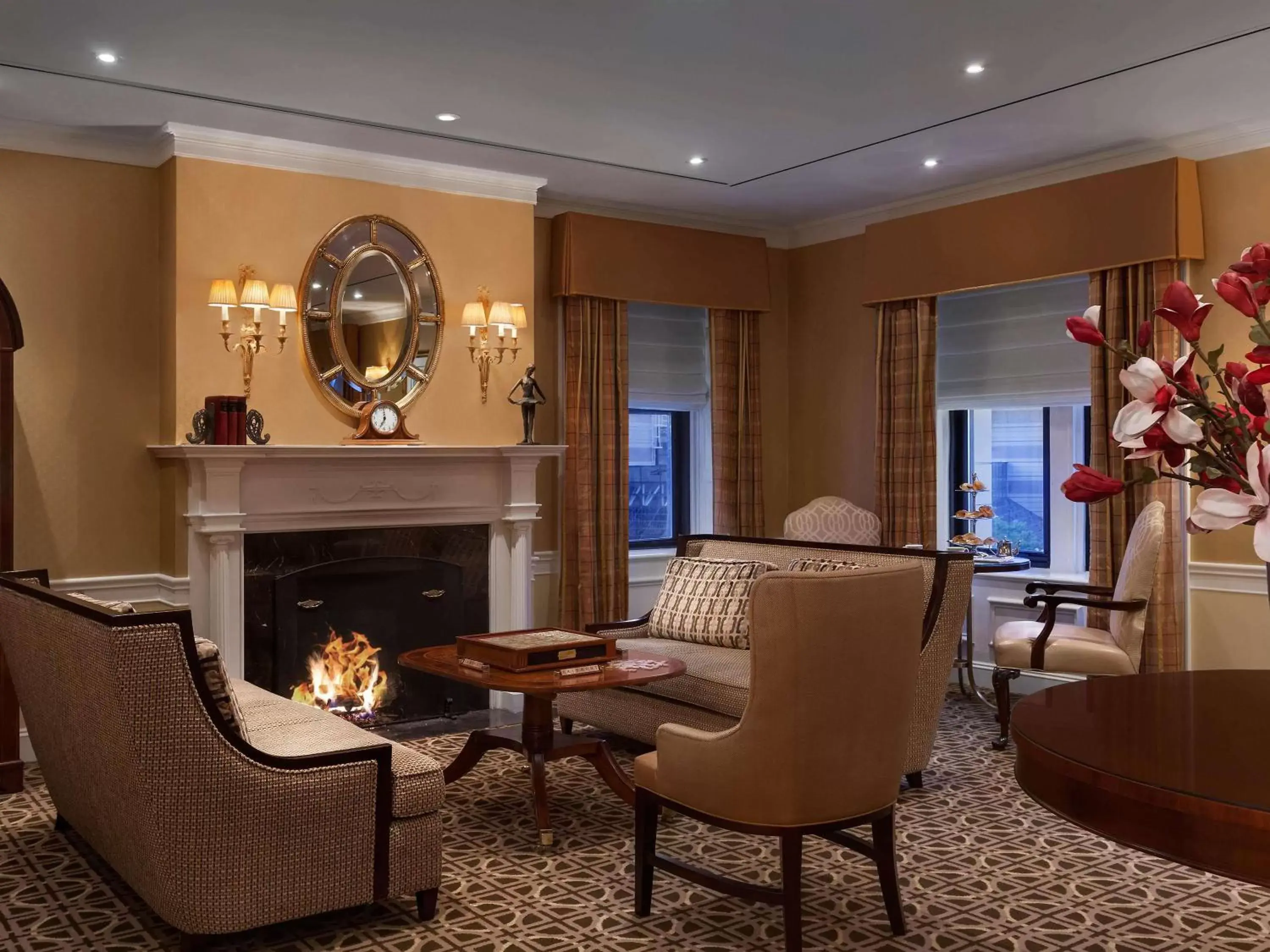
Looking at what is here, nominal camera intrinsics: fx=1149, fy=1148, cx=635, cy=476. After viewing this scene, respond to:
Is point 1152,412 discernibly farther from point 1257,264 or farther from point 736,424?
point 736,424

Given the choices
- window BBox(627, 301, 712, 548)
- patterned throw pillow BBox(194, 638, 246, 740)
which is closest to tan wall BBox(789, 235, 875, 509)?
window BBox(627, 301, 712, 548)

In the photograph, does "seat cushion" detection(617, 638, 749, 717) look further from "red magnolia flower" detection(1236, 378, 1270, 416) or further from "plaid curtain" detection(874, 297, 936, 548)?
"red magnolia flower" detection(1236, 378, 1270, 416)

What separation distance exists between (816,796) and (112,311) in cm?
410

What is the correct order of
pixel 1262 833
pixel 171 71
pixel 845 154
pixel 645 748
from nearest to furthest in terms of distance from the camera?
pixel 1262 833
pixel 171 71
pixel 645 748
pixel 845 154

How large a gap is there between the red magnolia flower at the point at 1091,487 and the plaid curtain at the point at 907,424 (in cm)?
518

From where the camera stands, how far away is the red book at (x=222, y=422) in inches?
203

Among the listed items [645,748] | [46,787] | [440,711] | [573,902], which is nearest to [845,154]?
[645,748]

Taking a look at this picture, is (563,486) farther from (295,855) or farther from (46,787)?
(295,855)

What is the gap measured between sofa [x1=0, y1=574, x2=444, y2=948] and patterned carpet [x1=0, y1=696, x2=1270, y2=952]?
0.55 feet

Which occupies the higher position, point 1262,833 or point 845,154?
point 845,154

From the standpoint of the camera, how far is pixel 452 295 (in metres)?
6.01

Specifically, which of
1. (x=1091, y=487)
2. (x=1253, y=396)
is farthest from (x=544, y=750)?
(x=1253, y=396)

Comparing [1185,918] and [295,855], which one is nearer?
[295,855]

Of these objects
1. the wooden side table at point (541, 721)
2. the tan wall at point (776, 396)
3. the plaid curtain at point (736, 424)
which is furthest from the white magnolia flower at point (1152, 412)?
the tan wall at point (776, 396)
